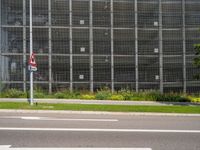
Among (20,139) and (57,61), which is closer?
(20,139)

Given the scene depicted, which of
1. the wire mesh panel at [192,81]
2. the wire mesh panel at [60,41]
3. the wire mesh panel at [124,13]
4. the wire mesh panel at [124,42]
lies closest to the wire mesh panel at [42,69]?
the wire mesh panel at [60,41]

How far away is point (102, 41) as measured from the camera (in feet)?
133

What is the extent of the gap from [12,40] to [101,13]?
9.23m

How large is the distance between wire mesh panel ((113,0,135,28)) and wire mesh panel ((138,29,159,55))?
1.49 metres

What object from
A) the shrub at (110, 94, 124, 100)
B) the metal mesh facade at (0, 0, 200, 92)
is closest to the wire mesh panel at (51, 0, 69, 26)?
the metal mesh facade at (0, 0, 200, 92)

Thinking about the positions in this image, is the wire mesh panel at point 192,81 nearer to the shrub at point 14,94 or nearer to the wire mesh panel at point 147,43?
the wire mesh panel at point 147,43

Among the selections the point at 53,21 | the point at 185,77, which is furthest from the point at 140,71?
the point at 53,21

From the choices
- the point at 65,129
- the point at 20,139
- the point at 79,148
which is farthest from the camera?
the point at 65,129

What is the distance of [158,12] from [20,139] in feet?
106

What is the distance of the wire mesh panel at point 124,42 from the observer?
4069 centimetres

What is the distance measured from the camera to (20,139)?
11258 millimetres

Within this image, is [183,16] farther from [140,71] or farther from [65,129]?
[65,129]

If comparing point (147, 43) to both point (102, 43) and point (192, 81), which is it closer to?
point (102, 43)

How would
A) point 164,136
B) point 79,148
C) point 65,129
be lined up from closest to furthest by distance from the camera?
point 79,148 → point 164,136 → point 65,129
